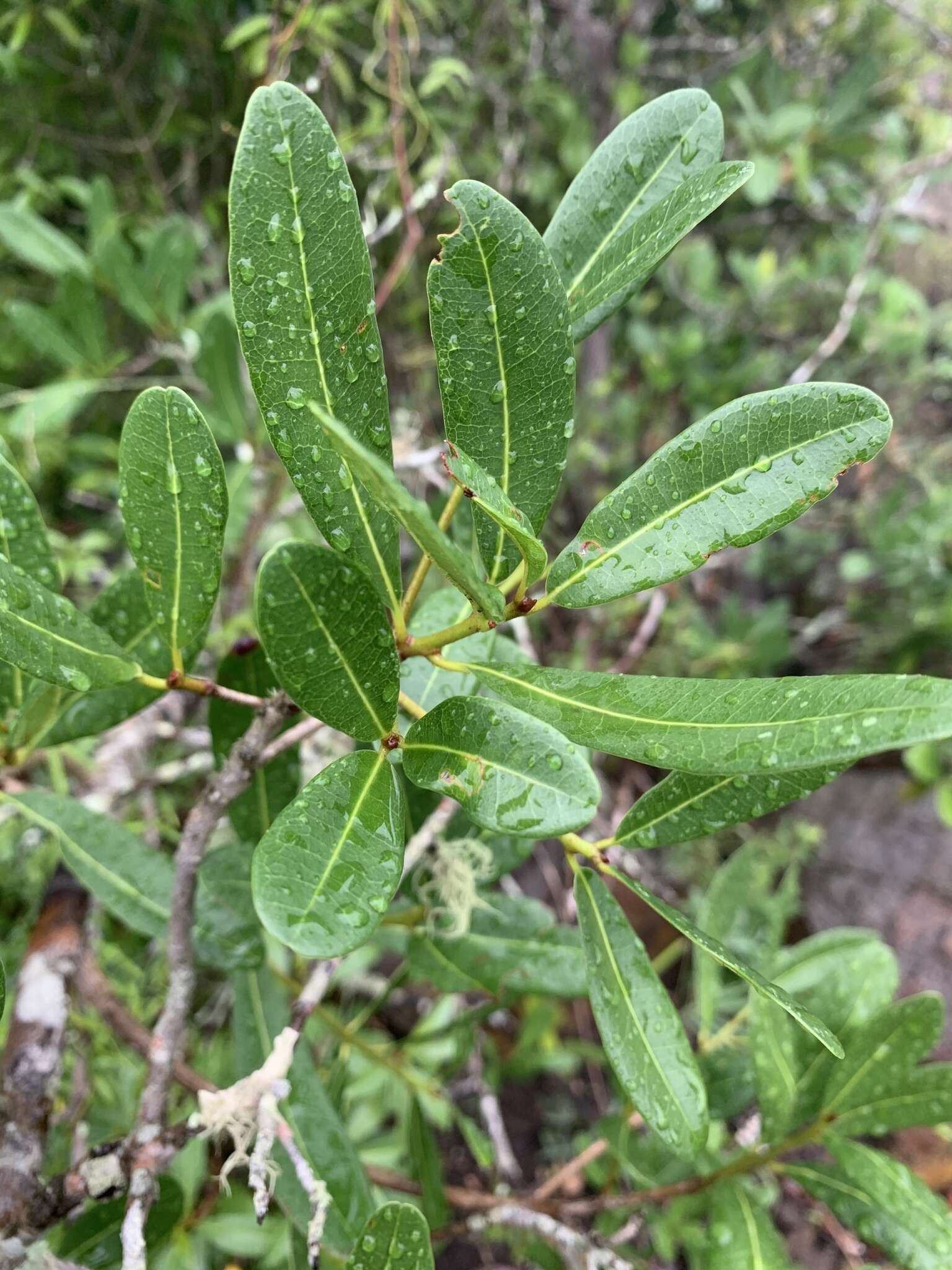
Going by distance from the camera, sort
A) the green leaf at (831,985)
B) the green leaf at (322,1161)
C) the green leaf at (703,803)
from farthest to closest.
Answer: the green leaf at (831,985), the green leaf at (322,1161), the green leaf at (703,803)

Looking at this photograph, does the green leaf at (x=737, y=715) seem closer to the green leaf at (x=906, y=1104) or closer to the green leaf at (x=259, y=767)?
the green leaf at (x=259, y=767)

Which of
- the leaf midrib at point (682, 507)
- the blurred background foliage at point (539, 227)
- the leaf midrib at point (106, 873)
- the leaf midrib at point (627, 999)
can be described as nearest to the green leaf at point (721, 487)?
the leaf midrib at point (682, 507)

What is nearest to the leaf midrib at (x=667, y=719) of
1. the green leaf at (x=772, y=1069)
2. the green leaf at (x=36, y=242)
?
the green leaf at (x=772, y=1069)

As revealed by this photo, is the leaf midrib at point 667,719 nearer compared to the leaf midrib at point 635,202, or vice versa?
the leaf midrib at point 667,719

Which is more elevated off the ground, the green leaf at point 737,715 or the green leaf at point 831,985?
the green leaf at point 737,715

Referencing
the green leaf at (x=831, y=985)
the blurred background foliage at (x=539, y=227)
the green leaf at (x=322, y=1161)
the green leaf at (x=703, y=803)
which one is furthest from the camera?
the blurred background foliage at (x=539, y=227)

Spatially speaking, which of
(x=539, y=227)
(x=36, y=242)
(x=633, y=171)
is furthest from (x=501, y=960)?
(x=539, y=227)

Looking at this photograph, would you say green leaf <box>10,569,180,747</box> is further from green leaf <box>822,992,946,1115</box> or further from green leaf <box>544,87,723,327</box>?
green leaf <box>822,992,946,1115</box>

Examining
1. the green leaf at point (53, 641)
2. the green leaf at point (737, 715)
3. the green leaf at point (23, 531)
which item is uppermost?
the green leaf at point (23, 531)
